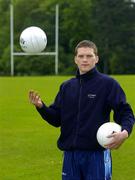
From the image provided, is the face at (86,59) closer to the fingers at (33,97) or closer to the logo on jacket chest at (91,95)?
the logo on jacket chest at (91,95)

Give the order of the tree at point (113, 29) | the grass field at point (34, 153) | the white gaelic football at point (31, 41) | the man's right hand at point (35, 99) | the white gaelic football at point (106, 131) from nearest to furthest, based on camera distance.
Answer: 1. the white gaelic football at point (106, 131)
2. the man's right hand at point (35, 99)
3. the white gaelic football at point (31, 41)
4. the grass field at point (34, 153)
5. the tree at point (113, 29)

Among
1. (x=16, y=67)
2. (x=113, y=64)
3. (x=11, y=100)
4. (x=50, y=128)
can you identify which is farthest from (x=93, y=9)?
(x=50, y=128)

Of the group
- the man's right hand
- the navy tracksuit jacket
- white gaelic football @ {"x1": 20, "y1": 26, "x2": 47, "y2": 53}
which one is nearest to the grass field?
white gaelic football @ {"x1": 20, "y1": 26, "x2": 47, "y2": 53}

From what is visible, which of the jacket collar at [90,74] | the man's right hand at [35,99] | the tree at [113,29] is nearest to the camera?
the jacket collar at [90,74]

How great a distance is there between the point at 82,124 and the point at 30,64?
6648cm

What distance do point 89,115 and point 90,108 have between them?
0.24 ft

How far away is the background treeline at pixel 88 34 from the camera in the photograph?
236 feet

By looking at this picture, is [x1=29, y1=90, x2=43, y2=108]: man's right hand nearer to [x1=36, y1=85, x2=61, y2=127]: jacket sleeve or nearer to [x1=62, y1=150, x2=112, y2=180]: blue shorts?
[x1=36, y1=85, x2=61, y2=127]: jacket sleeve

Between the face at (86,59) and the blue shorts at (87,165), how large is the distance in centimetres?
86

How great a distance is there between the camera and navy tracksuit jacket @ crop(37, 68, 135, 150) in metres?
5.34

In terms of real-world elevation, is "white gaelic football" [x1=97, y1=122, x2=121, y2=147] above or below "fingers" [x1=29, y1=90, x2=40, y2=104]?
below

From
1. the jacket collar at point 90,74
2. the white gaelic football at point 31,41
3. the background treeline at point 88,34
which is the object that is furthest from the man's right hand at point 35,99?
the background treeline at point 88,34

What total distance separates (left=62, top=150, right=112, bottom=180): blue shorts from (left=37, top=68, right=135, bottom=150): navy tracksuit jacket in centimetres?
7

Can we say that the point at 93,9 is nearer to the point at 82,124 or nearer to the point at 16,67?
the point at 16,67
